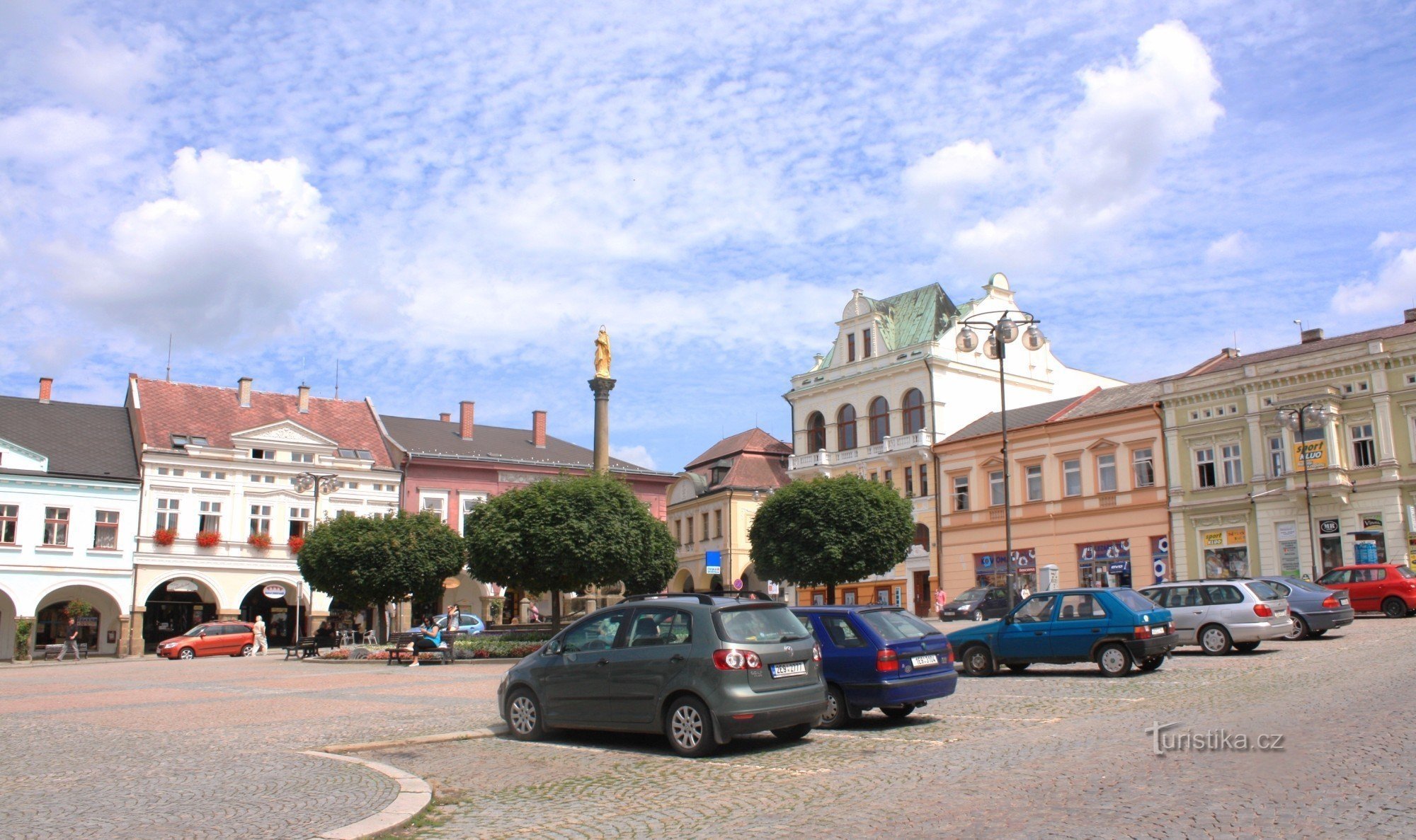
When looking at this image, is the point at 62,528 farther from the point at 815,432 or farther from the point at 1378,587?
the point at 1378,587

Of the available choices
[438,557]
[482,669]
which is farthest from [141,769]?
[438,557]

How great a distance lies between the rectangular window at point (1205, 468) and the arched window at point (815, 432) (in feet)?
68.0

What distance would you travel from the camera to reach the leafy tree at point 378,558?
41281mm

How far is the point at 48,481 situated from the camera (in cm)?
4822

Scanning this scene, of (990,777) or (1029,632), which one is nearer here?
(990,777)

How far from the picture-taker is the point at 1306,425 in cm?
3953

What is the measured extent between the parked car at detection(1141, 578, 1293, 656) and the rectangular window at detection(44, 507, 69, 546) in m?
44.3

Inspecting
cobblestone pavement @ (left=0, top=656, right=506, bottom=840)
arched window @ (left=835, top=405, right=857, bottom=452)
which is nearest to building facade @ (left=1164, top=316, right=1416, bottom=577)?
arched window @ (left=835, top=405, right=857, bottom=452)

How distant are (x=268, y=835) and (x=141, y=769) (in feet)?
12.1

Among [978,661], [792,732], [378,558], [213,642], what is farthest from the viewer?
[213,642]

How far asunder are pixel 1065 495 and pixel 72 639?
41.0m

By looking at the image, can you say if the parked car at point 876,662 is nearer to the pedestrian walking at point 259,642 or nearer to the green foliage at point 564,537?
the green foliage at point 564,537

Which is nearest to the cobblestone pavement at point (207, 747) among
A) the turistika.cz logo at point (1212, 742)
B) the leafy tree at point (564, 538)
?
the turistika.cz logo at point (1212, 742)

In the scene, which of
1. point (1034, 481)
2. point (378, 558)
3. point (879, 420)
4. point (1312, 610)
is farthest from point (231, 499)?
point (1312, 610)
